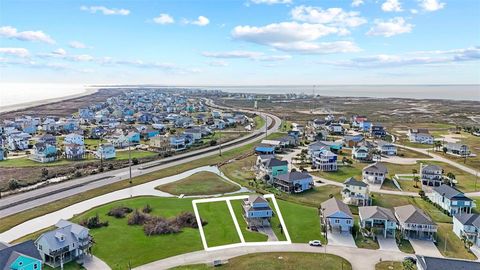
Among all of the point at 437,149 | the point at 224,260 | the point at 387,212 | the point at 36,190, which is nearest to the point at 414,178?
the point at 387,212

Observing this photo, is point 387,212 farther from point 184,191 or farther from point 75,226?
point 75,226

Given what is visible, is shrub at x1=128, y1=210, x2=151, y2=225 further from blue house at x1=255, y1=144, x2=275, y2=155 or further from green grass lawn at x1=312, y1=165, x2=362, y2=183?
blue house at x1=255, y1=144, x2=275, y2=155

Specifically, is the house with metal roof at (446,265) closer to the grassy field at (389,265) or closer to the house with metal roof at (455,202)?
the grassy field at (389,265)

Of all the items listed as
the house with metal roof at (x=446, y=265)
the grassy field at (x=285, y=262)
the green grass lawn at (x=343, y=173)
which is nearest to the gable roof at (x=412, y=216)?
the house with metal roof at (x=446, y=265)

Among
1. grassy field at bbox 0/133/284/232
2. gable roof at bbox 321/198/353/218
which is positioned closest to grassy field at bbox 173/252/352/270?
Answer: gable roof at bbox 321/198/353/218

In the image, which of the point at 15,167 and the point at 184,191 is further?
the point at 15,167

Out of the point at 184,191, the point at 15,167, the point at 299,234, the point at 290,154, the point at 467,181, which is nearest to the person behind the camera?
the point at 299,234

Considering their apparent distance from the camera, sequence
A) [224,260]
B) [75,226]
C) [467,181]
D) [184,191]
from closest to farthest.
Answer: [224,260], [75,226], [184,191], [467,181]
